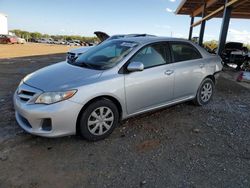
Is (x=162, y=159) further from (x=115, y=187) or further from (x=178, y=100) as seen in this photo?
(x=178, y=100)

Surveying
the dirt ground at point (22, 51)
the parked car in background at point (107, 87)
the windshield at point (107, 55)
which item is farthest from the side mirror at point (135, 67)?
the dirt ground at point (22, 51)

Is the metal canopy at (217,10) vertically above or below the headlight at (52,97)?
above

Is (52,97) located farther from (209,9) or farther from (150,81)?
(209,9)

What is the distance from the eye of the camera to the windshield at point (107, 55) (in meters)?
4.04

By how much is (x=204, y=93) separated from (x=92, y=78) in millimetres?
2935

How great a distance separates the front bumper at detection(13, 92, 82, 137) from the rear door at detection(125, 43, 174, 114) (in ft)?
3.18

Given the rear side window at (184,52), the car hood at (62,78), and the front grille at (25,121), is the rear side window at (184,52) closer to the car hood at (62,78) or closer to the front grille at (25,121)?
the car hood at (62,78)

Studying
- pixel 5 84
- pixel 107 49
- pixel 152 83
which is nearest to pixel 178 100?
pixel 152 83

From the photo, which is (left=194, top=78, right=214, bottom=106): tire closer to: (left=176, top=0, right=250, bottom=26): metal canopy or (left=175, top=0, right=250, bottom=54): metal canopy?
(left=175, top=0, right=250, bottom=54): metal canopy

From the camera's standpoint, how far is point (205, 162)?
127 inches

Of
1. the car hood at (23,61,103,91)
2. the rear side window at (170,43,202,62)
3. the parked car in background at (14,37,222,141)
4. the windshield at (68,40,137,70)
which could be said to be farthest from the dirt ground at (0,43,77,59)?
the rear side window at (170,43,202,62)

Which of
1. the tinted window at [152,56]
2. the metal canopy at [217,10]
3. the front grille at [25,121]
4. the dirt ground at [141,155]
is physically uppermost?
the metal canopy at [217,10]

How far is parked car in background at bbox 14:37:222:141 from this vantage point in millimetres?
3369

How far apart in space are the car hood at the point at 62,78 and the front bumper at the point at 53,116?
0.27m
